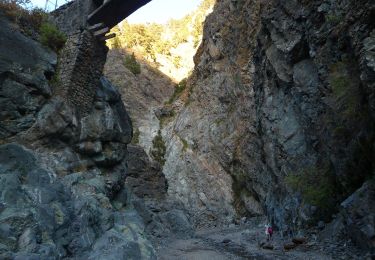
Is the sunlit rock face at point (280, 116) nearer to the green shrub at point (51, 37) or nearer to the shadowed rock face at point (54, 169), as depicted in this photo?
the shadowed rock face at point (54, 169)

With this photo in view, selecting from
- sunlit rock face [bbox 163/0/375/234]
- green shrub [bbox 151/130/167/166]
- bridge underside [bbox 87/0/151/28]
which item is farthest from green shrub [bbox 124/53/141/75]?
bridge underside [bbox 87/0/151/28]

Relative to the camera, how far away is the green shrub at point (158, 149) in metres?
43.5

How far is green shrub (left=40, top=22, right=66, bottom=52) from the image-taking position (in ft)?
52.7

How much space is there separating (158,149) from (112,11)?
2946 centimetres

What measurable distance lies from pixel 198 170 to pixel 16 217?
101 ft

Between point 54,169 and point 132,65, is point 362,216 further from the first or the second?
point 132,65

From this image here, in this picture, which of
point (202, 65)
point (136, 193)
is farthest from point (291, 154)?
point (202, 65)

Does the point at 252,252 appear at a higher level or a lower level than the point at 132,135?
lower

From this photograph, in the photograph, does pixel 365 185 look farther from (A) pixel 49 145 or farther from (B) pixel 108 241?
(A) pixel 49 145

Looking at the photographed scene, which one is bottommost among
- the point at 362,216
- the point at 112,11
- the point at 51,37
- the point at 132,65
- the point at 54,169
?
the point at 362,216

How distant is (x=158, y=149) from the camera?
4475 cm

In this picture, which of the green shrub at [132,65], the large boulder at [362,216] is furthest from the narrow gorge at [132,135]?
the green shrub at [132,65]

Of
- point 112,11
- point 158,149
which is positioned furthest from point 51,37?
point 158,149

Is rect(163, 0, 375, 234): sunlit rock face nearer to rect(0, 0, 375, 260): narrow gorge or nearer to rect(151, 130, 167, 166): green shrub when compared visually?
rect(0, 0, 375, 260): narrow gorge
